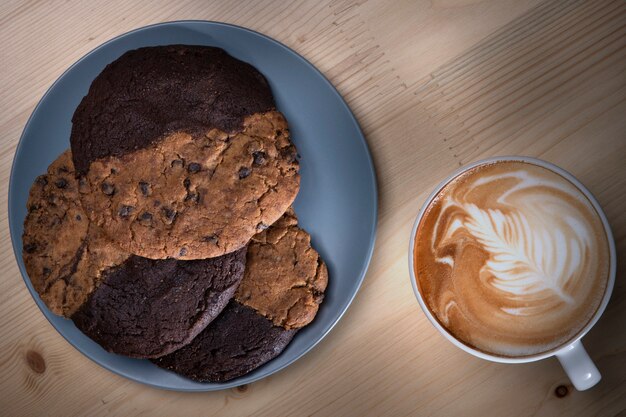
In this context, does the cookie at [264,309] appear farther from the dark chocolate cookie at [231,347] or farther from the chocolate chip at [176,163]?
the chocolate chip at [176,163]

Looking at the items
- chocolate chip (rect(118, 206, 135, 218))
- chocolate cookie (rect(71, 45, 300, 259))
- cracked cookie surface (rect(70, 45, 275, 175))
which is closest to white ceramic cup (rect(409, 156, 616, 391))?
chocolate cookie (rect(71, 45, 300, 259))

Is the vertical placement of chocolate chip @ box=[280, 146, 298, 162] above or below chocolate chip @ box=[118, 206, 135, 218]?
below

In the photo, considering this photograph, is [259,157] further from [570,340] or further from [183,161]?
[570,340]

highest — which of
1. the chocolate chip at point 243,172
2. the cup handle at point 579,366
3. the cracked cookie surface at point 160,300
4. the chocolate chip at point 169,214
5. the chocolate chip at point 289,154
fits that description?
the chocolate chip at point 169,214

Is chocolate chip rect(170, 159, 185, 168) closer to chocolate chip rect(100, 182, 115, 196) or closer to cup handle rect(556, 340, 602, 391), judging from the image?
chocolate chip rect(100, 182, 115, 196)

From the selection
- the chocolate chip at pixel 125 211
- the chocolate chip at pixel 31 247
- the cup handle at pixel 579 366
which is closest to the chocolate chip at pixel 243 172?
the chocolate chip at pixel 125 211

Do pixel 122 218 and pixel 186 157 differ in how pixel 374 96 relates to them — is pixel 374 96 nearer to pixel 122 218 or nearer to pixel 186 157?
pixel 186 157

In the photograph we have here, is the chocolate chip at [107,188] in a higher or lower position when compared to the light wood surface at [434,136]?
higher
